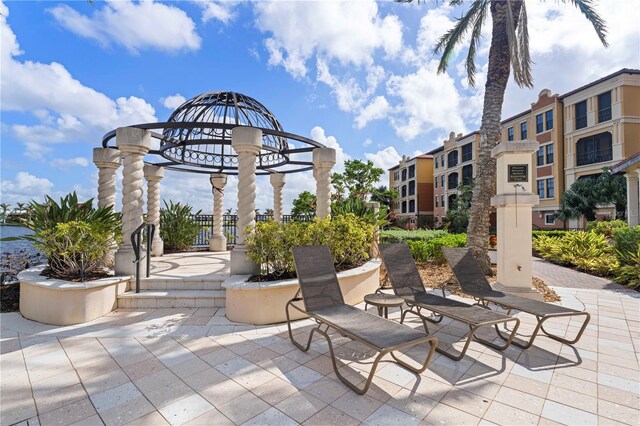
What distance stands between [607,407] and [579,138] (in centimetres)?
2919

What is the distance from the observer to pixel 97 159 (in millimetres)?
7168

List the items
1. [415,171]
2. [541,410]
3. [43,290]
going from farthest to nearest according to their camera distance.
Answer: [415,171], [43,290], [541,410]

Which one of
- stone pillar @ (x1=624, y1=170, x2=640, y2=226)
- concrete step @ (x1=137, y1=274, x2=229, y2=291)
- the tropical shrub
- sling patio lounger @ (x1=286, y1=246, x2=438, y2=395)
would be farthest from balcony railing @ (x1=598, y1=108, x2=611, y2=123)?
the tropical shrub

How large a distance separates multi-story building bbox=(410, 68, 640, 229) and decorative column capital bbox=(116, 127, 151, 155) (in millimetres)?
24113

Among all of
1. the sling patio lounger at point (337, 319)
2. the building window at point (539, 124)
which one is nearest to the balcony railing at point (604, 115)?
the building window at point (539, 124)

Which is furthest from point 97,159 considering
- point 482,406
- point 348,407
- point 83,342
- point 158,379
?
point 482,406

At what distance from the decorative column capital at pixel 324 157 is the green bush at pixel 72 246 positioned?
515cm

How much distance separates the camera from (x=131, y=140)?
5.96m

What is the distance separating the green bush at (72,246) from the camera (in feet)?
17.1

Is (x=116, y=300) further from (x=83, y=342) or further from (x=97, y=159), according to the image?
(x=97, y=159)

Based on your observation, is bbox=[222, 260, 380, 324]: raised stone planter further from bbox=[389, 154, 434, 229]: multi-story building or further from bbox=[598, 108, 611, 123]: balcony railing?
bbox=[389, 154, 434, 229]: multi-story building

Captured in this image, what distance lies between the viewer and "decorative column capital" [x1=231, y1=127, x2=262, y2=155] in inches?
231

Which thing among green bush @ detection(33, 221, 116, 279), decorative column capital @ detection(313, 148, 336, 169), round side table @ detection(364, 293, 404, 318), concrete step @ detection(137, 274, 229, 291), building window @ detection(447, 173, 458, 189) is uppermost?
building window @ detection(447, 173, 458, 189)

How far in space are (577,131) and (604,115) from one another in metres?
1.86
